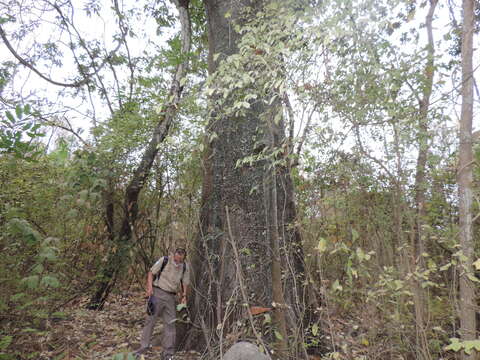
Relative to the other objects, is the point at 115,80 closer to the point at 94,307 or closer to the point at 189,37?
the point at 189,37

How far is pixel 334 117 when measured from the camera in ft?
11.8

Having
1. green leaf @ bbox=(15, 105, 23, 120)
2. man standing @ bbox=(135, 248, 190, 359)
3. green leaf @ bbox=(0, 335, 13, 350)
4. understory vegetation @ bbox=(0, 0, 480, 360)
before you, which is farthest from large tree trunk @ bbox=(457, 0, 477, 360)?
green leaf @ bbox=(0, 335, 13, 350)

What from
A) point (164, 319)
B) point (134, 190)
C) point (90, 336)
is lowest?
point (90, 336)

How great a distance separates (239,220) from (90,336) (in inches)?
134

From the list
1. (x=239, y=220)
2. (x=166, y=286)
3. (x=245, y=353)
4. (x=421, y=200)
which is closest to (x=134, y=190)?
(x=166, y=286)

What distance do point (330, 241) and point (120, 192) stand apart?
15.1 ft

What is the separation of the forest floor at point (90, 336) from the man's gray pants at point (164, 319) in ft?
0.66

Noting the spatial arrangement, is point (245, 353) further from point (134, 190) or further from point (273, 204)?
point (134, 190)

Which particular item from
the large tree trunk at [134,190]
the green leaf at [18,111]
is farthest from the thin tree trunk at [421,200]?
the large tree trunk at [134,190]

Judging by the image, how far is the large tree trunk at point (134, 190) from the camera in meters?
6.74

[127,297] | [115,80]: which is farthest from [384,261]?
[115,80]

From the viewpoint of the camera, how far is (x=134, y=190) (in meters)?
7.00

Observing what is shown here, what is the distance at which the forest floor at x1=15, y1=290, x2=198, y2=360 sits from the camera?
489cm

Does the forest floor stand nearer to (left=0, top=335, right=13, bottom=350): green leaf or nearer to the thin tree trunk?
(left=0, top=335, right=13, bottom=350): green leaf
